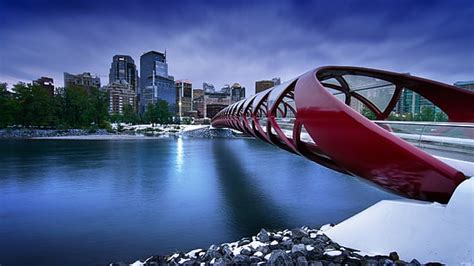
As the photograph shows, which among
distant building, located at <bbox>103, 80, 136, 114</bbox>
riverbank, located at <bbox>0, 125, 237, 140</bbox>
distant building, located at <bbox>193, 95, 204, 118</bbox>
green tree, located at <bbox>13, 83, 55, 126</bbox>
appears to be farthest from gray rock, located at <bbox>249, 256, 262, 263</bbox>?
distant building, located at <bbox>103, 80, 136, 114</bbox>

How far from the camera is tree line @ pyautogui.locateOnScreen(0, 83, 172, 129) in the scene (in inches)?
1704

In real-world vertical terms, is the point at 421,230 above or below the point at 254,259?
above

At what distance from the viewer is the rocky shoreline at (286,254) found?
3760 mm

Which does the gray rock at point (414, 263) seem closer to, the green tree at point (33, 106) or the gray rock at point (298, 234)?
the gray rock at point (298, 234)

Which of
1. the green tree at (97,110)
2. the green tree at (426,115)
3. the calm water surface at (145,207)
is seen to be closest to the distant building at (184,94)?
the green tree at (97,110)

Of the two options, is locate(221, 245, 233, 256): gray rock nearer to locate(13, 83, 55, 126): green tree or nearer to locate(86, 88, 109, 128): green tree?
locate(13, 83, 55, 126): green tree

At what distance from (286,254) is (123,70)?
19988 cm

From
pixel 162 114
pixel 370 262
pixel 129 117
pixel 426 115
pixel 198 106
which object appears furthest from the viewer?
pixel 198 106

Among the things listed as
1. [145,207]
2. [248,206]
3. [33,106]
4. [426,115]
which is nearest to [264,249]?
[248,206]

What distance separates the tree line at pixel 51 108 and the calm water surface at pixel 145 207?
36.6 meters

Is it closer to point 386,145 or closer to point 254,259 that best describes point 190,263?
point 254,259

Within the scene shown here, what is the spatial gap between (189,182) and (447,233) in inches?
402

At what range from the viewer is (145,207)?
8500 mm

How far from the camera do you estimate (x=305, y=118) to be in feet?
16.3
